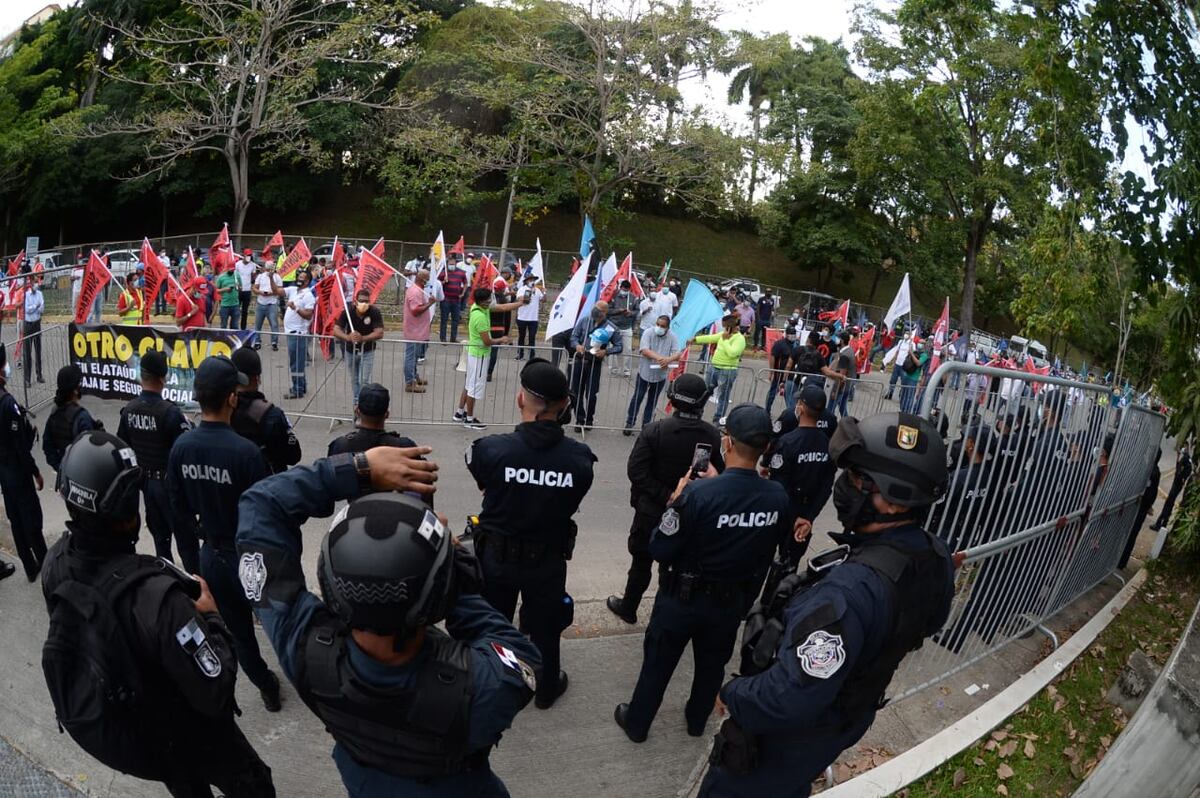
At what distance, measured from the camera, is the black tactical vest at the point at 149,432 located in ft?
17.0

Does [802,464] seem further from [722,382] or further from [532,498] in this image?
[722,382]

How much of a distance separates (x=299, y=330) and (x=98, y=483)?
10.2 meters

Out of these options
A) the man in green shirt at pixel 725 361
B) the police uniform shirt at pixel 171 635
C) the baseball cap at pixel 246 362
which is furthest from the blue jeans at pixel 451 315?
the police uniform shirt at pixel 171 635

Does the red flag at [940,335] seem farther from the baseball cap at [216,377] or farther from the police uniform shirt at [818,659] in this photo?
the baseball cap at [216,377]

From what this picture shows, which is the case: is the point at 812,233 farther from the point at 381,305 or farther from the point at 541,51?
the point at 381,305

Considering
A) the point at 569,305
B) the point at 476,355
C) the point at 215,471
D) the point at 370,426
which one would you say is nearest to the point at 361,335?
the point at 476,355

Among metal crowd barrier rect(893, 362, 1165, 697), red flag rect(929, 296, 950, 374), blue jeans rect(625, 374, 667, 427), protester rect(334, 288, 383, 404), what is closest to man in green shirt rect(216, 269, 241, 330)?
protester rect(334, 288, 383, 404)

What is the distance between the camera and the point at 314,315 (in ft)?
39.7

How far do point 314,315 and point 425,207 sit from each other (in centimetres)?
2674

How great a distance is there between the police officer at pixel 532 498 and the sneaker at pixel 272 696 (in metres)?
1.36

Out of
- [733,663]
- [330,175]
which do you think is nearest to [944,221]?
[330,175]

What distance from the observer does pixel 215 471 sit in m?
4.32

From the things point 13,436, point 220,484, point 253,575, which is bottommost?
point 13,436

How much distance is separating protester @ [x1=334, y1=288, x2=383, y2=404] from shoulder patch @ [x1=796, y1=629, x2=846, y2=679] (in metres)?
8.66
